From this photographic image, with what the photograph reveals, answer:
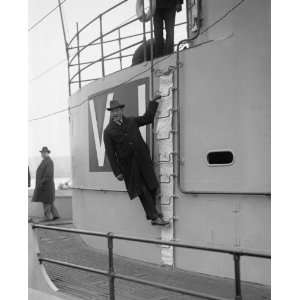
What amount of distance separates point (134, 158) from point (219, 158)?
30.0 inches

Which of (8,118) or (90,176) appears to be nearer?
(8,118)

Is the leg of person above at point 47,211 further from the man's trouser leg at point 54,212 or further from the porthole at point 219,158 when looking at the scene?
the porthole at point 219,158

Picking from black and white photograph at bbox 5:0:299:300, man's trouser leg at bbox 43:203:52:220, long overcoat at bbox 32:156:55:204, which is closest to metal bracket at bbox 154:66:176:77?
black and white photograph at bbox 5:0:299:300

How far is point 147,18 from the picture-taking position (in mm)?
4555

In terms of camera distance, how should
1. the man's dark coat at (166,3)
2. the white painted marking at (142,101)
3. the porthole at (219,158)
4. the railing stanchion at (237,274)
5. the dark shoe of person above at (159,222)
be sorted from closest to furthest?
1. the railing stanchion at (237,274)
2. the porthole at (219,158)
3. the dark shoe of person above at (159,222)
4. the white painted marking at (142,101)
5. the man's dark coat at (166,3)

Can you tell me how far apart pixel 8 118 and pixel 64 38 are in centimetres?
389

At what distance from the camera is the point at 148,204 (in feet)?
13.5

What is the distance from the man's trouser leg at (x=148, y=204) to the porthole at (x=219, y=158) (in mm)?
643

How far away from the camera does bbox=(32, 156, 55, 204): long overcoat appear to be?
7.82 m

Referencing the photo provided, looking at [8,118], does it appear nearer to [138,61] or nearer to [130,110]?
[130,110]

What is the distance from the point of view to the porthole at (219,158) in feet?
12.2

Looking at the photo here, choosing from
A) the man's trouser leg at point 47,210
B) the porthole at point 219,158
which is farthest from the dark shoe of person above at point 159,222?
the man's trouser leg at point 47,210
